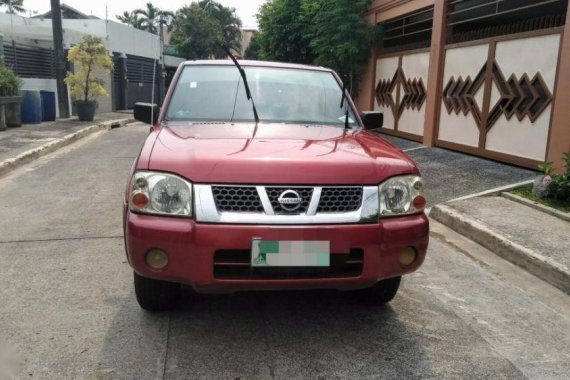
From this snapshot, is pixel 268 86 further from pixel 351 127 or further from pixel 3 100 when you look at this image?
pixel 3 100

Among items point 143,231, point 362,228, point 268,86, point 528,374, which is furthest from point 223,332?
point 268,86

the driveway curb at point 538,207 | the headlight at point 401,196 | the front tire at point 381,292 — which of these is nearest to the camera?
the headlight at point 401,196

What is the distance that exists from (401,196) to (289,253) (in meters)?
0.77

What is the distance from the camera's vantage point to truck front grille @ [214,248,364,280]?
284 cm

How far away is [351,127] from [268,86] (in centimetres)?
75

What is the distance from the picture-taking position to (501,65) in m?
8.91

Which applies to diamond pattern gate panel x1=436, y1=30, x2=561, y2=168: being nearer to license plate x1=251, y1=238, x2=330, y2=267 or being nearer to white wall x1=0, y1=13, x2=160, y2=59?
license plate x1=251, y1=238, x2=330, y2=267

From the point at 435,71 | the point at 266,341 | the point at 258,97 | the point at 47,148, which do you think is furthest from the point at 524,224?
the point at 47,148

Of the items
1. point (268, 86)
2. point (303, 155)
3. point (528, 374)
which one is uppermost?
point (268, 86)

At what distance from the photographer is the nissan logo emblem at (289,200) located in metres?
2.83

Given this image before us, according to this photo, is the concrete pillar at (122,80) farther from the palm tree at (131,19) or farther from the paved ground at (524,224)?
the palm tree at (131,19)

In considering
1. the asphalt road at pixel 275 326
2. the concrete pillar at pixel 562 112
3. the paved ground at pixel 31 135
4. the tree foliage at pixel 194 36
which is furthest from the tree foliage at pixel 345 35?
the tree foliage at pixel 194 36

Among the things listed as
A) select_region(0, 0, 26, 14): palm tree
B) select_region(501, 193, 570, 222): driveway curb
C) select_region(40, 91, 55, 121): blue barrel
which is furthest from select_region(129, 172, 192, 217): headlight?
select_region(0, 0, 26, 14): palm tree

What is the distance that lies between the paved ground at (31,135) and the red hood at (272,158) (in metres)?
7.10
